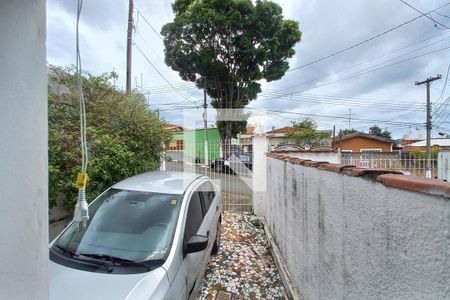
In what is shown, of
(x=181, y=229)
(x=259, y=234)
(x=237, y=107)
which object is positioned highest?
(x=237, y=107)

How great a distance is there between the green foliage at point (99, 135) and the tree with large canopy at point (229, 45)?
34.5 ft

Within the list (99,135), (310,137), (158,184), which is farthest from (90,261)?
(310,137)

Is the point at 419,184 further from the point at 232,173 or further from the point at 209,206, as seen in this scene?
the point at 232,173

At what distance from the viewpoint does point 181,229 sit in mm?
2670

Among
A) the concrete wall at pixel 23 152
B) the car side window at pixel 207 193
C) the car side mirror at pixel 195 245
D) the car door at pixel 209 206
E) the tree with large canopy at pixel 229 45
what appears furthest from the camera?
the tree with large canopy at pixel 229 45

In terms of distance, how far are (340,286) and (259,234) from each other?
151 inches

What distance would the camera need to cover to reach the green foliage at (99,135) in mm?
3822

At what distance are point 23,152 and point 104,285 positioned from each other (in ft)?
5.05

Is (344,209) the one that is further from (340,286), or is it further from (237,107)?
(237,107)

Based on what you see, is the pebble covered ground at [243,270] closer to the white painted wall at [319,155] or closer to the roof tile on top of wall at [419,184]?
the white painted wall at [319,155]

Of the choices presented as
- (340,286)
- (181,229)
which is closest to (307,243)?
(340,286)

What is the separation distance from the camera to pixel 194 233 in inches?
118

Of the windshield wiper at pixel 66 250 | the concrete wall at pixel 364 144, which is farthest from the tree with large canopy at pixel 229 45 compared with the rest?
the concrete wall at pixel 364 144

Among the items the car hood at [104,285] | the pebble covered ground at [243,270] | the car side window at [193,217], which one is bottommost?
the pebble covered ground at [243,270]
